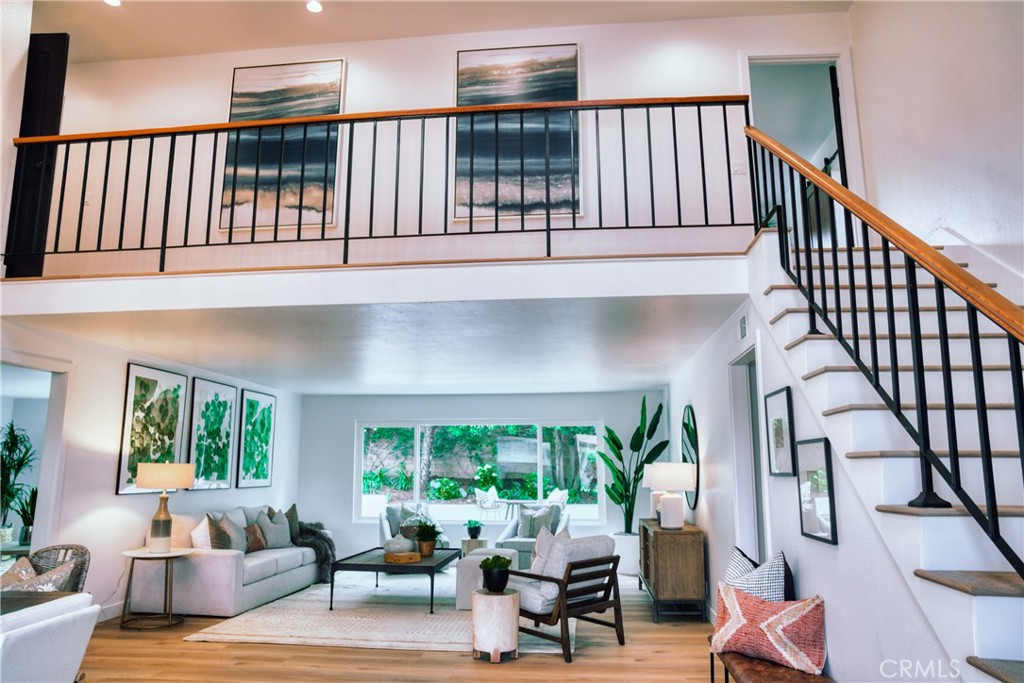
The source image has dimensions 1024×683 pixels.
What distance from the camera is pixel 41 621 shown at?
2797 millimetres

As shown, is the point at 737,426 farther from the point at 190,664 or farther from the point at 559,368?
the point at 190,664

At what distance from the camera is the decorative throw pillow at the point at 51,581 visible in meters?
3.79

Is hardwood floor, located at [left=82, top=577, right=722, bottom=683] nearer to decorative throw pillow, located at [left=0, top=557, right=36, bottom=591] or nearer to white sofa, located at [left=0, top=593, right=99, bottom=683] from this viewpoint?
decorative throw pillow, located at [left=0, top=557, right=36, bottom=591]

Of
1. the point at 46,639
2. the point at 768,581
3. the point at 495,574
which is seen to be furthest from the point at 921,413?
the point at 46,639

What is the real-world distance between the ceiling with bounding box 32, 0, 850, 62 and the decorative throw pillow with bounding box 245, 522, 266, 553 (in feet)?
15.8

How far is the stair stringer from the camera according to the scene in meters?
1.94

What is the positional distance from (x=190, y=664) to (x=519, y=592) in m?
2.29

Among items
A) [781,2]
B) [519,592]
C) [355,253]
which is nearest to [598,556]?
[519,592]

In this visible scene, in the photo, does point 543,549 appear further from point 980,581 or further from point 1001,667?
point 1001,667

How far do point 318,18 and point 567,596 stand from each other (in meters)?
5.43

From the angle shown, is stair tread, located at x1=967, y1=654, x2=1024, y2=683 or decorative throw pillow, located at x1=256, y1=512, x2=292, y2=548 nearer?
stair tread, located at x1=967, y1=654, x2=1024, y2=683

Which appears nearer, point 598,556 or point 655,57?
point 598,556

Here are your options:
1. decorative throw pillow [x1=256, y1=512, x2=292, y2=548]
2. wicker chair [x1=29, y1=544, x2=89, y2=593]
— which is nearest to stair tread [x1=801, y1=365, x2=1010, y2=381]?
wicker chair [x1=29, y1=544, x2=89, y2=593]

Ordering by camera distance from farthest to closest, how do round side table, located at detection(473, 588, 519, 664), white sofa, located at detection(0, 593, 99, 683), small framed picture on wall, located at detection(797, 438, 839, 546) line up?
round side table, located at detection(473, 588, 519, 664)
small framed picture on wall, located at detection(797, 438, 839, 546)
white sofa, located at detection(0, 593, 99, 683)
